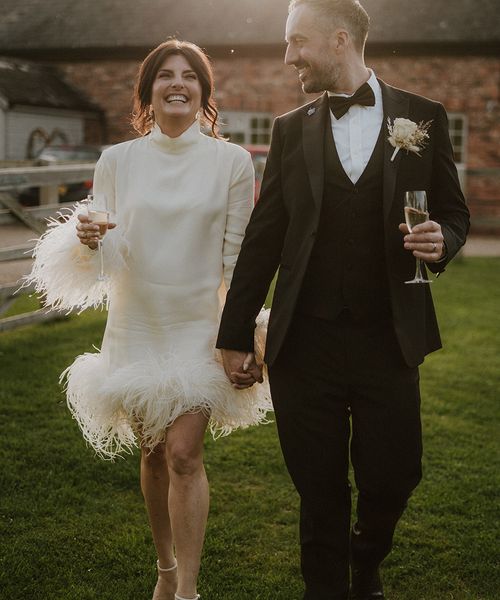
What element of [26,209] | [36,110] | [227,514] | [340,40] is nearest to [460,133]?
[36,110]

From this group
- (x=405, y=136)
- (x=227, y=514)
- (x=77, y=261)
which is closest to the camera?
(x=405, y=136)

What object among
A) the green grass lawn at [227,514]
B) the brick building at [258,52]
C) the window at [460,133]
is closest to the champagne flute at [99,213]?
the green grass lawn at [227,514]

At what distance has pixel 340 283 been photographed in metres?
2.89

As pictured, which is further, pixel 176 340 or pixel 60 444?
pixel 60 444

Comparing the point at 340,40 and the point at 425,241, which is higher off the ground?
the point at 340,40

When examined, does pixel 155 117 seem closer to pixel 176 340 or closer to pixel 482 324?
pixel 176 340

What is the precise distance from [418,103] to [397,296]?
0.71m

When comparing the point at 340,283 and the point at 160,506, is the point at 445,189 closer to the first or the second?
the point at 340,283

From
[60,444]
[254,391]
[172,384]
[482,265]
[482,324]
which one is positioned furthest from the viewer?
[482,265]

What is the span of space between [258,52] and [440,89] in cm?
482

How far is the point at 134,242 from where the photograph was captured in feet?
10.9

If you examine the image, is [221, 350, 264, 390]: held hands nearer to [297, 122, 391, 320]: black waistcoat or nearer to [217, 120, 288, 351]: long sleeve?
[217, 120, 288, 351]: long sleeve

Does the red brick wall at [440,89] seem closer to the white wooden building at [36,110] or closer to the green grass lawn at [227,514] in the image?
the white wooden building at [36,110]

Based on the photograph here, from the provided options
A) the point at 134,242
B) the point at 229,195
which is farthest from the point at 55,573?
the point at 229,195
